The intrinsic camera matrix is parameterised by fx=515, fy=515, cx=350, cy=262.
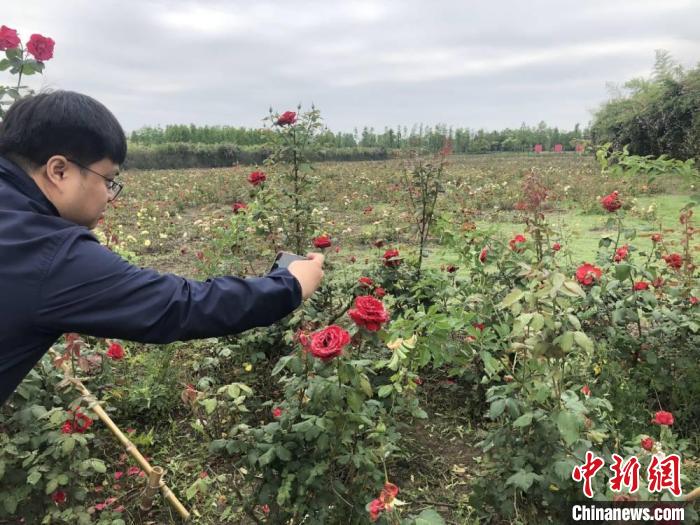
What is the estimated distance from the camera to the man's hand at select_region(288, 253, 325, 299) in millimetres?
1308

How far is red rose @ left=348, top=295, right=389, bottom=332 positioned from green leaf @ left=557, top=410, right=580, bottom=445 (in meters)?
0.56

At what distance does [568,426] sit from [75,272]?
4.20ft

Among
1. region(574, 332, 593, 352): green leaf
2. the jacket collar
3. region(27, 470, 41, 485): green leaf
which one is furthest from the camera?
region(27, 470, 41, 485): green leaf

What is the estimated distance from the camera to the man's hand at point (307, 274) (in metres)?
1.31

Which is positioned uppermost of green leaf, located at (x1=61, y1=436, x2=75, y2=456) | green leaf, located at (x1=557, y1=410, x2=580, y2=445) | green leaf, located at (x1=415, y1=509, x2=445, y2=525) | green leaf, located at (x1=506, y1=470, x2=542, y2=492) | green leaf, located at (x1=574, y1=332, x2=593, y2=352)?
green leaf, located at (x1=574, y1=332, x2=593, y2=352)

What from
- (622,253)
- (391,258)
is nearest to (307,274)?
(391,258)

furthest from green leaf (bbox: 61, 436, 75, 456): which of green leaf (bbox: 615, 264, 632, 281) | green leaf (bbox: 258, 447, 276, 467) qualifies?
green leaf (bbox: 615, 264, 632, 281)

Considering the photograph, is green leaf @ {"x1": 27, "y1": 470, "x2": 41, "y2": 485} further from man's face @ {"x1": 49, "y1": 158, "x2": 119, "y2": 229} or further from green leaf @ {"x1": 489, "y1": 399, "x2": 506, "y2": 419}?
green leaf @ {"x1": 489, "y1": 399, "x2": 506, "y2": 419}

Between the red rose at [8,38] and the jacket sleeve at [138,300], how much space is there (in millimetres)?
1440

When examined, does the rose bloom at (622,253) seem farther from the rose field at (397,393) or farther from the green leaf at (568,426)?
the green leaf at (568,426)

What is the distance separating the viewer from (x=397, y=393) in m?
1.93

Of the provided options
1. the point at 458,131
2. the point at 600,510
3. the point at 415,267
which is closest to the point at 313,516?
the point at 600,510

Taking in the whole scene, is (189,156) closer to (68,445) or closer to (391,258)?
(391,258)

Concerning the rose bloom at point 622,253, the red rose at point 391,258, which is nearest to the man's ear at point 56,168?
the red rose at point 391,258
